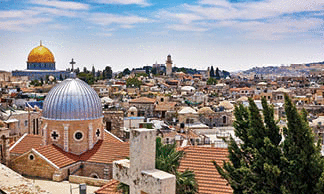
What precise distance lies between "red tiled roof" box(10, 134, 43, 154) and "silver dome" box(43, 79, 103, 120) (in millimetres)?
1660

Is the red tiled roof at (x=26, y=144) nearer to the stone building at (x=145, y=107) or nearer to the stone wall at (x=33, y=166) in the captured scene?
the stone wall at (x=33, y=166)

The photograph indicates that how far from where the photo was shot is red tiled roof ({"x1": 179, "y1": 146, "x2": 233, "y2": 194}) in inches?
343

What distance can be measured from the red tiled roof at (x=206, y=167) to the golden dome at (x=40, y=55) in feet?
257

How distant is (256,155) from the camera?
Result: 612 cm

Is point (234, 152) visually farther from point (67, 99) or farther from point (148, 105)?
point (148, 105)

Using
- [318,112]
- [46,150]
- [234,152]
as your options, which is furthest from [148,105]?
[234,152]

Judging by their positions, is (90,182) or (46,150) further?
(46,150)

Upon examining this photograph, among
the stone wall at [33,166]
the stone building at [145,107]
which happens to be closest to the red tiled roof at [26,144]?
the stone wall at [33,166]

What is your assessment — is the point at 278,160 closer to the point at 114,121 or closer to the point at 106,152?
the point at 106,152

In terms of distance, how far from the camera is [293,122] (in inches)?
227

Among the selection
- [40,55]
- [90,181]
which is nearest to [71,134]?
[90,181]

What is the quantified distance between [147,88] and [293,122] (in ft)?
209

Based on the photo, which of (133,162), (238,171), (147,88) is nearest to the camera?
(133,162)

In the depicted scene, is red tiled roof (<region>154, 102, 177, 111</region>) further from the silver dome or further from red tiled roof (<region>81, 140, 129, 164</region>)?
red tiled roof (<region>81, 140, 129, 164</region>)
